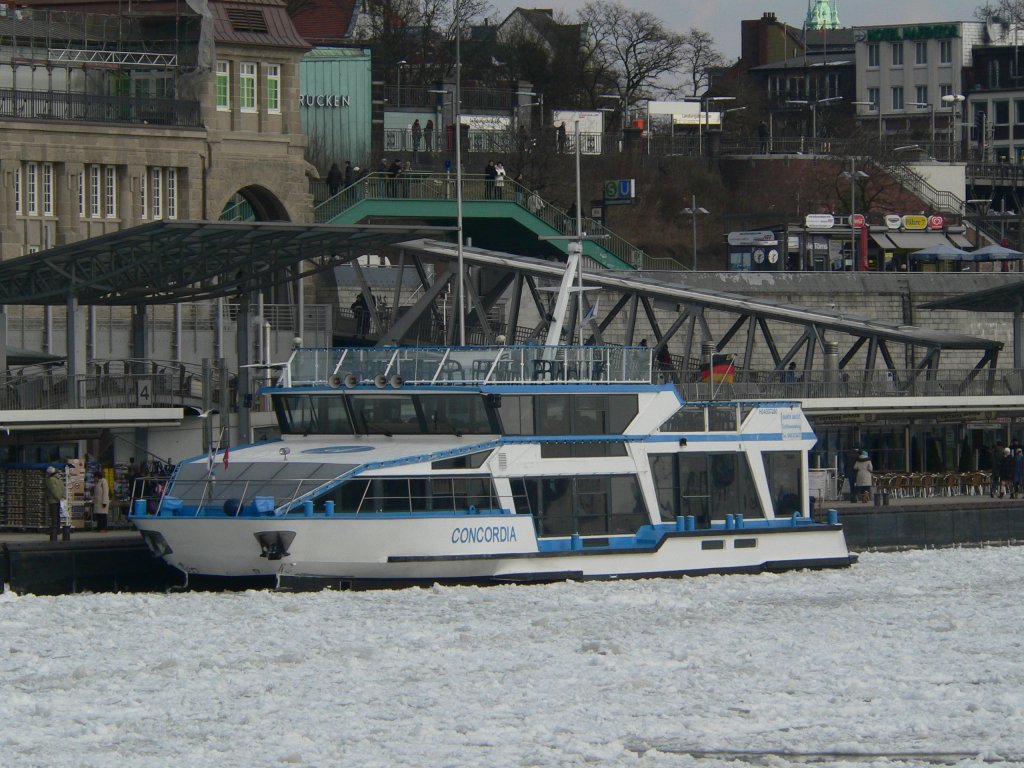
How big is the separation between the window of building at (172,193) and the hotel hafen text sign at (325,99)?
15871mm

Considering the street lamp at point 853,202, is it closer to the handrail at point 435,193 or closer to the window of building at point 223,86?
the handrail at point 435,193

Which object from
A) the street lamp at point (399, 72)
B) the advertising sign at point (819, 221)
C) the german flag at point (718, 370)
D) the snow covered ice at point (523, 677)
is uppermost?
the street lamp at point (399, 72)


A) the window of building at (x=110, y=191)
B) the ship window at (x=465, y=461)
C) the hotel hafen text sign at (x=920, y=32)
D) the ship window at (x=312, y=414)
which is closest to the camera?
the ship window at (x=465, y=461)

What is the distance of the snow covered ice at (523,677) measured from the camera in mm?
23766

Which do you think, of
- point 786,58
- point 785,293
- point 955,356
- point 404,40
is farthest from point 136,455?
point 786,58

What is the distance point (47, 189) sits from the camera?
6094 centimetres

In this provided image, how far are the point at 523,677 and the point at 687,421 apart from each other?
10931mm

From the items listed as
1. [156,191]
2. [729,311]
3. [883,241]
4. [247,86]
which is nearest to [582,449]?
[729,311]

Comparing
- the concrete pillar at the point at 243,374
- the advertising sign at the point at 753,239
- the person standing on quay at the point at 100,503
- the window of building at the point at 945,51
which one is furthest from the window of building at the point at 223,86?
the window of building at the point at 945,51

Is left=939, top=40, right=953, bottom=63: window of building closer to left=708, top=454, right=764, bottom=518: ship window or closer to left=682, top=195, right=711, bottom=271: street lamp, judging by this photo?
left=682, top=195, right=711, bottom=271: street lamp

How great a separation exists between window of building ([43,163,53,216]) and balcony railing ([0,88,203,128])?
1506 mm

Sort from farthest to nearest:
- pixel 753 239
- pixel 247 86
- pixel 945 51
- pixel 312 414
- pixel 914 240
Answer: pixel 945 51 → pixel 914 240 → pixel 753 239 → pixel 247 86 → pixel 312 414

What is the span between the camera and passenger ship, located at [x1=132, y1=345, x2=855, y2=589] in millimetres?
34375

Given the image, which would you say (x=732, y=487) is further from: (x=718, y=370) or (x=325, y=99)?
(x=325, y=99)
